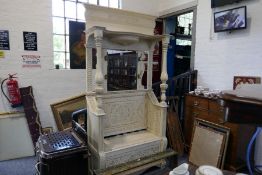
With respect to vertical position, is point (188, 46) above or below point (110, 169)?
above

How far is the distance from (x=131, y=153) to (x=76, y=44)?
2401mm

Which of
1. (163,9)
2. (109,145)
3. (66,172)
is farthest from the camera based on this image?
(163,9)

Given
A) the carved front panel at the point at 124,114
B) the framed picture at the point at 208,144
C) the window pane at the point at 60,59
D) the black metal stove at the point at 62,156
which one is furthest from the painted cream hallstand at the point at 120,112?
the window pane at the point at 60,59

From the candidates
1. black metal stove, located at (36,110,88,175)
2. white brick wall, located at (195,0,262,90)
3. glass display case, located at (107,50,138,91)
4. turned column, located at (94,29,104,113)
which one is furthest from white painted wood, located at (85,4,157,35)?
white brick wall, located at (195,0,262,90)

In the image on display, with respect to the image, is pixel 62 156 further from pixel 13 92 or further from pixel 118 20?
pixel 13 92

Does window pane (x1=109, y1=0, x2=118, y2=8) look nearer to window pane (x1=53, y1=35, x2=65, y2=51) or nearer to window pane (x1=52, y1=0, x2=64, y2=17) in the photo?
window pane (x1=52, y1=0, x2=64, y2=17)

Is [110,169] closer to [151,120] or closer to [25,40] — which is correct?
[151,120]

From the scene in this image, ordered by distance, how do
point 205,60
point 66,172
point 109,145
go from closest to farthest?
point 66,172
point 109,145
point 205,60

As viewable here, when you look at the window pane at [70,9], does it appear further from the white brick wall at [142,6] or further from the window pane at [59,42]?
the white brick wall at [142,6]

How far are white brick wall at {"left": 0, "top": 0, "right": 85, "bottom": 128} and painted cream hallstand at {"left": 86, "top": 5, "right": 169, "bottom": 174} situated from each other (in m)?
1.42

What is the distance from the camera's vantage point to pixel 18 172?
279 cm

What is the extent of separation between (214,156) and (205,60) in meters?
1.60

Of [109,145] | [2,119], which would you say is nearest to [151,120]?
[109,145]

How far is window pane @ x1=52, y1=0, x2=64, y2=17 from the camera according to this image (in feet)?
12.1
